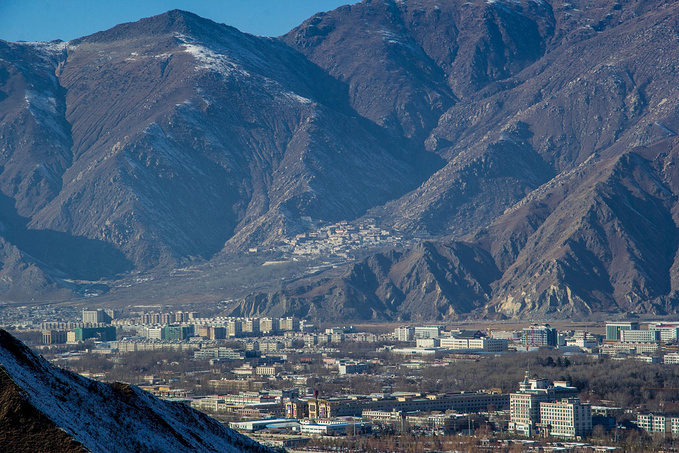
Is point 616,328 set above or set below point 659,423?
above

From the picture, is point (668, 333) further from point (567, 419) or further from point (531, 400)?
point (567, 419)

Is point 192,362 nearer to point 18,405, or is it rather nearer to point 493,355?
point 493,355

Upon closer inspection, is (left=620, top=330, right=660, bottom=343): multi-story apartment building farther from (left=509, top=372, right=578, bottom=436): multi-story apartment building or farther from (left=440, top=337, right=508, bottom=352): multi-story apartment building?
(left=509, top=372, right=578, bottom=436): multi-story apartment building

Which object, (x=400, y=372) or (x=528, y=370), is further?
(x=400, y=372)

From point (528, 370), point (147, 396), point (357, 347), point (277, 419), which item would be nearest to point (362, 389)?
point (528, 370)

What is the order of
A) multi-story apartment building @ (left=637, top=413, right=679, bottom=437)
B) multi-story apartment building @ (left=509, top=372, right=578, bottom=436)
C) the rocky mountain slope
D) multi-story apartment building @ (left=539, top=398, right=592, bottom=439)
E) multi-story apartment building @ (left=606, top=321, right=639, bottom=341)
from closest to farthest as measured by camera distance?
the rocky mountain slope, multi-story apartment building @ (left=637, top=413, right=679, bottom=437), multi-story apartment building @ (left=539, top=398, right=592, bottom=439), multi-story apartment building @ (left=509, top=372, right=578, bottom=436), multi-story apartment building @ (left=606, top=321, right=639, bottom=341)

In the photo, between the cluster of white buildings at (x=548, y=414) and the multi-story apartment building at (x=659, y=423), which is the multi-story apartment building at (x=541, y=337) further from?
the multi-story apartment building at (x=659, y=423)

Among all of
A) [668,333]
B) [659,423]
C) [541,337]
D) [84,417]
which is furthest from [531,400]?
[668,333]

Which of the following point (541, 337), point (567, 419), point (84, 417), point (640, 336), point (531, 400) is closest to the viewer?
point (84, 417)

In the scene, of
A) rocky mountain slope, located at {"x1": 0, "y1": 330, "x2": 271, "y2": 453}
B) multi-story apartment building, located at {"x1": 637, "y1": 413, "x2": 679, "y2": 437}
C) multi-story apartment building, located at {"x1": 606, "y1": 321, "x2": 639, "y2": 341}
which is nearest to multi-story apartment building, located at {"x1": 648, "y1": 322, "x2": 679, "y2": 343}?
multi-story apartment building, located at {"x1": 606, "y1": 321, "x2": 639, "y2": 341}
